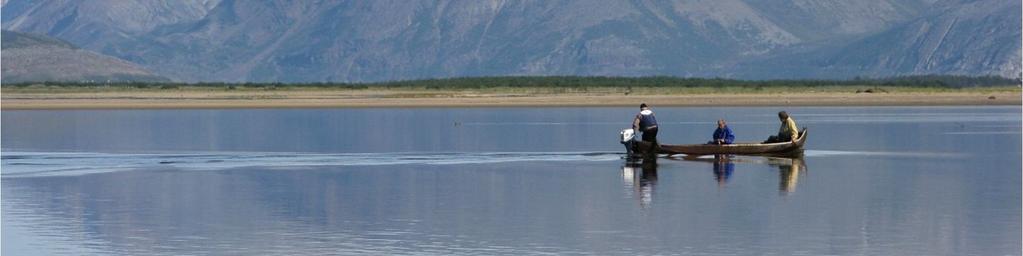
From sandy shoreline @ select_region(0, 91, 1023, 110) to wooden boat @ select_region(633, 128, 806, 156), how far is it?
69.3 m

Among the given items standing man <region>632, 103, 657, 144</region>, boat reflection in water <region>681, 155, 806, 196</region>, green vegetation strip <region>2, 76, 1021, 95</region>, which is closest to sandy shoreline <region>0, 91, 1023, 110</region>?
green vegetation strip <region>2, 76, 1021, 95</region>

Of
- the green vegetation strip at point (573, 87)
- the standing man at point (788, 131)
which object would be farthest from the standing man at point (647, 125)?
the green vegetation strip at point (573, 87)

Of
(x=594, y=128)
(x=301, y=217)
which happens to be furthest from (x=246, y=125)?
(x=301, y=217)

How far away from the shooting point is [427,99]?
421 ft

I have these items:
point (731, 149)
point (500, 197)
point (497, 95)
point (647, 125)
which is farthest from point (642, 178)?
point (497, 95)

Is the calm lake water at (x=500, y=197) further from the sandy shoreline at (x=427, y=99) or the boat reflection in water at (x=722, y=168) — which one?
the sandy shoreline at (x=427, y=99)

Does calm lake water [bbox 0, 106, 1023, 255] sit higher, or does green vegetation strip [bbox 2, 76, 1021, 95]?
calm lake water [bbox 0, 106, 1023, 255]

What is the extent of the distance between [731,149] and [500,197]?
14.6m

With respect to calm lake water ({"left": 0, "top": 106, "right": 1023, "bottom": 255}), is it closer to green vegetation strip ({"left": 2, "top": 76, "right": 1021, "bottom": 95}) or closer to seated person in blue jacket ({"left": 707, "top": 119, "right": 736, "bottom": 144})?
seated person in blue jacket ({"left": 707, "top": 119, "right": 736, "bottom": 144})

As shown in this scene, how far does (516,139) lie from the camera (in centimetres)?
5988

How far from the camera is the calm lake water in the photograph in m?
26.2

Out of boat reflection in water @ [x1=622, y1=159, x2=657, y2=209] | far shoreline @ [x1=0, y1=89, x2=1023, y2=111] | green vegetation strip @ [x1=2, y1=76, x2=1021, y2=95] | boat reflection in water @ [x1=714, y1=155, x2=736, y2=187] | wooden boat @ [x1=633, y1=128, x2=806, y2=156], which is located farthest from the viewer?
green vegetation strip @ [x1=2, y1=76, x2=1021, y2=95]

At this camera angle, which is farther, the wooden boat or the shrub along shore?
the shrub along shore

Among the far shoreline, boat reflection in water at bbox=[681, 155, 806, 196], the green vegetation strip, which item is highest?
boat reflection in water at bbox=[681, 155, 806, 196]
